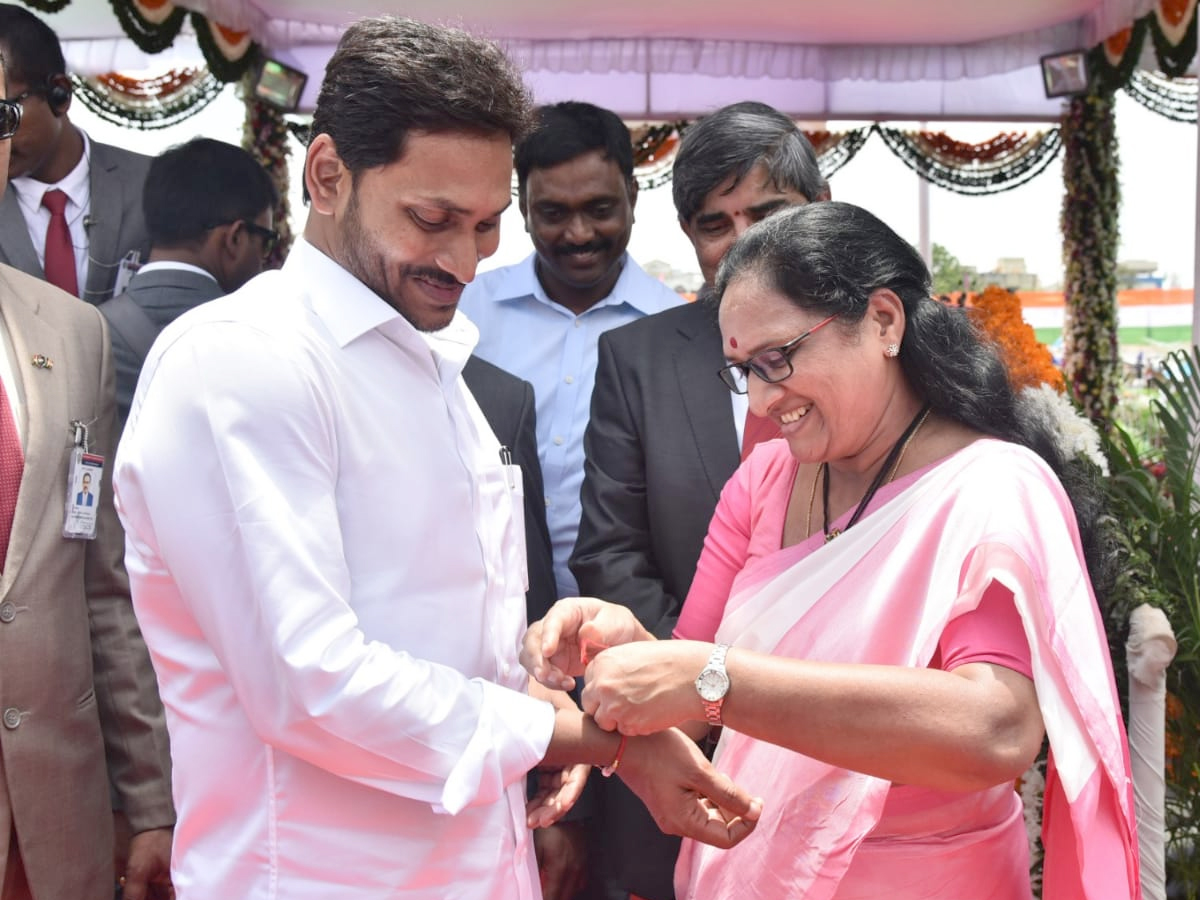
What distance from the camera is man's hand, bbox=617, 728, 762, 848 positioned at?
1.64 metres

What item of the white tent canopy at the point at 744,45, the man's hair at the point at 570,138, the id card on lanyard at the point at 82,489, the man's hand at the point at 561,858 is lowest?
the man's hand at the point at 561,858

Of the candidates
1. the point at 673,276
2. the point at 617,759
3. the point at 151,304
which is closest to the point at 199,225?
the point at 151,304

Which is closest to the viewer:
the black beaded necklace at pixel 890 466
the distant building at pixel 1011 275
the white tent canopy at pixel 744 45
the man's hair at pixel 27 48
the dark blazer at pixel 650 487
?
the black beaded necklace at pixel 890 466

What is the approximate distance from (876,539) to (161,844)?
52.2 inches

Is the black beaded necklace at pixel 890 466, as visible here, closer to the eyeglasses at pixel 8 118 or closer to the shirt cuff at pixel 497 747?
the shirt cuff at pixel 497 747

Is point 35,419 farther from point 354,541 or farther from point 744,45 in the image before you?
point 744,45

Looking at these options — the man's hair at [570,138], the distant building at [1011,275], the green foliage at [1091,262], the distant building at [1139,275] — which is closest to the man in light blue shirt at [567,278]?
the man's hair at [570,138]

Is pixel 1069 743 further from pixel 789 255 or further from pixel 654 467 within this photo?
pixel 654 467

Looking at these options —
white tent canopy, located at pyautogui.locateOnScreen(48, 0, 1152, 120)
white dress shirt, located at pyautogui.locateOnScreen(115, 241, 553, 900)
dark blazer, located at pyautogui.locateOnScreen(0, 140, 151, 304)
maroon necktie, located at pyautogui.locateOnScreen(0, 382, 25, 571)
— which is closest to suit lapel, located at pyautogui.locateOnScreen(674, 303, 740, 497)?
white dress shirt, located at pyautogui.locateOnScreen(115, 241, 553, 900)

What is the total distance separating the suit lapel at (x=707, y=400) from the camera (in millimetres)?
2305

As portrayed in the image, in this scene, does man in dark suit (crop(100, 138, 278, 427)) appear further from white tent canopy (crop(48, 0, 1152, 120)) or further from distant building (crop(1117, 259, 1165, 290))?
distant building (crop(1117, 259, 1165, 290))

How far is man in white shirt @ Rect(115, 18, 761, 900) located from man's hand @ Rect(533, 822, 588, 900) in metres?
0.73

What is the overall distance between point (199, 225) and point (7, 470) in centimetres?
135

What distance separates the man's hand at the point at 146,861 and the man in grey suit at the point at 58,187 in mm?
1684
